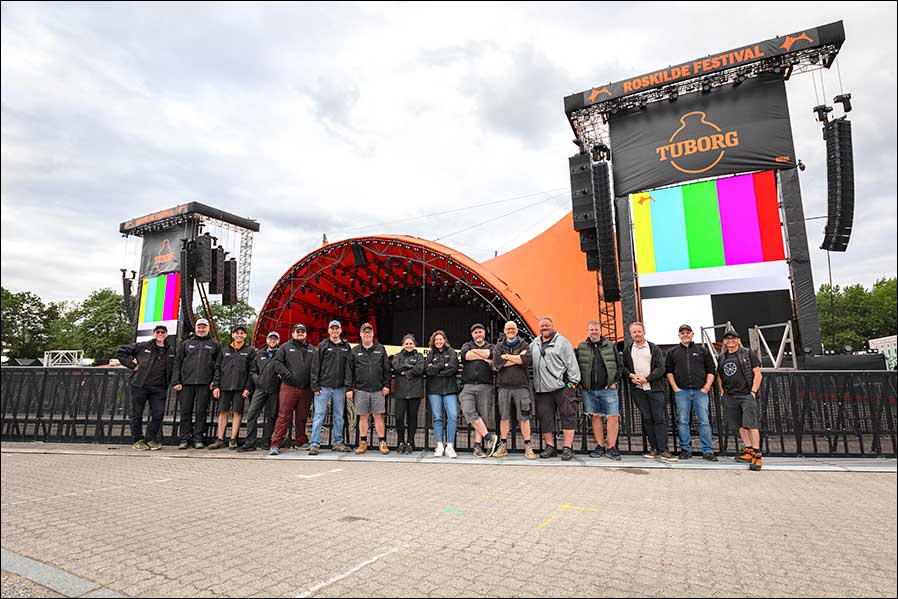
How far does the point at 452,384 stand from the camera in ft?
20.3

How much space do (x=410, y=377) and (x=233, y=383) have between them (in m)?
2.46

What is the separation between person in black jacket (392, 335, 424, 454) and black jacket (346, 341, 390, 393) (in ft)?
0.53

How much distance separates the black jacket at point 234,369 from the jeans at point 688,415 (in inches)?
217

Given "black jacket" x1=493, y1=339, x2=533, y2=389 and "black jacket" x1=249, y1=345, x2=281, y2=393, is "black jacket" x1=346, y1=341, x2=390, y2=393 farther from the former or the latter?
"black jacket" x1=493, y1=339, x2=533, y2=389

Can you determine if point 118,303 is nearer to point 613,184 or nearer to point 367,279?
point 367,279

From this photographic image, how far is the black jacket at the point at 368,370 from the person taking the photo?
20.8 ft

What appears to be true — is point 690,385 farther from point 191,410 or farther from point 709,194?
point 709,194

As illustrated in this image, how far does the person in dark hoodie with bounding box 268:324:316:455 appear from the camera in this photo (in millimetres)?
6383

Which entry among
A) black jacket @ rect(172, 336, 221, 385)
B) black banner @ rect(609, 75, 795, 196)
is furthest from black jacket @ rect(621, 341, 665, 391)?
black banner @ rect(609, 75, 795, 196)

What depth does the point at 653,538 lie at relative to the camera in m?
2.73

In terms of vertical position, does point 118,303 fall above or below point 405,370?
above

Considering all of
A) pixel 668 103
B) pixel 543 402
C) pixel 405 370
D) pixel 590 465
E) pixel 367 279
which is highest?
A: pixel 668 103

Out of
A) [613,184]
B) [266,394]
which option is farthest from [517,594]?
[613,184]

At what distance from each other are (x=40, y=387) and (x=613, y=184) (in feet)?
45.2
